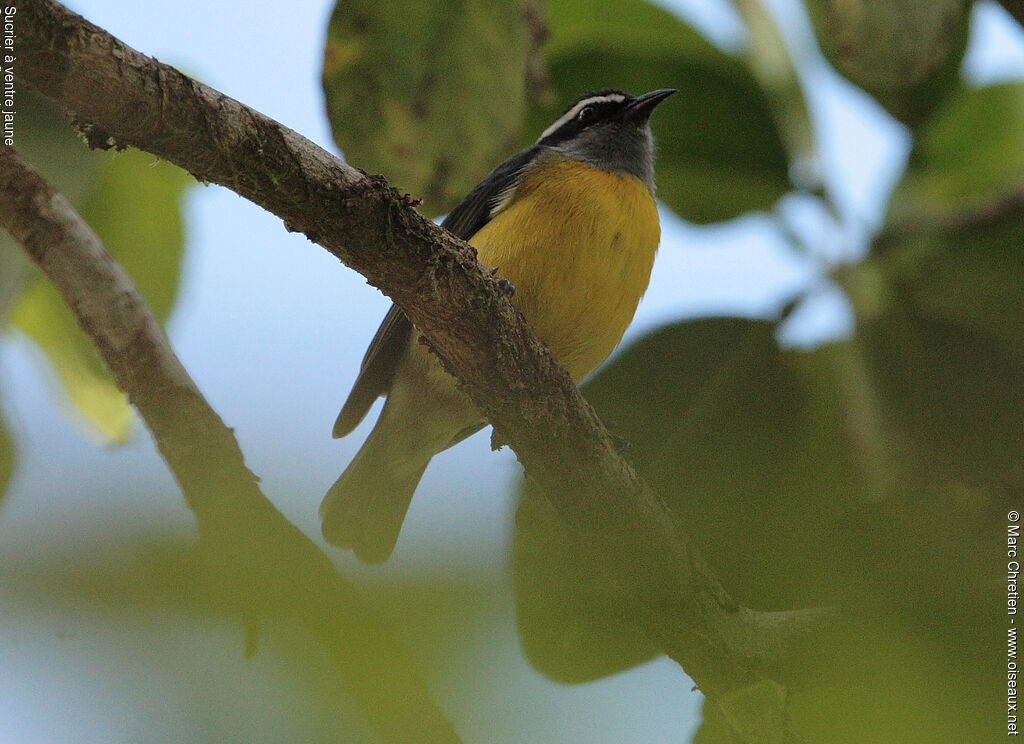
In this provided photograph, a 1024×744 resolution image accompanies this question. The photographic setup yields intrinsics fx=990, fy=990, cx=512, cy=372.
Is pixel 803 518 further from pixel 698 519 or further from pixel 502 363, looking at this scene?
pixel 502 363

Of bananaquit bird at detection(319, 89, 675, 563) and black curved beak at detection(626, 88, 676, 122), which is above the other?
black curved beak at detection(626, 88, 676, 122)

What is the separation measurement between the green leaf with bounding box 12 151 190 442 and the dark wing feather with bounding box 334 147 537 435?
73 centimetres

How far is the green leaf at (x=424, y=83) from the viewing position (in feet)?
10.3

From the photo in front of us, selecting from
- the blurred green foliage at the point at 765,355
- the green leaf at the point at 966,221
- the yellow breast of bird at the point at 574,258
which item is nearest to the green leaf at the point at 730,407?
the blurred green foliage at the point at 765,355

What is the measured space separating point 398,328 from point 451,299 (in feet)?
4.81

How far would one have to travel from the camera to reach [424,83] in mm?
3250

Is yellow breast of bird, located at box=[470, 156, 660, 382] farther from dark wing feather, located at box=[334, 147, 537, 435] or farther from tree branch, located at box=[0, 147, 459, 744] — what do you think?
tree branch, located at box=[0, 147, 459, 744]

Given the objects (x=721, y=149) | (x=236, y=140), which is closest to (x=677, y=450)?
(x=236, y=140)

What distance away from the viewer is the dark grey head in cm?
431

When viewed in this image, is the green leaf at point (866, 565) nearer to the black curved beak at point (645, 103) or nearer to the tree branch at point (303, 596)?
the tree branch at point (303, 596)

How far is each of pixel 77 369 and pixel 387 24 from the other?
1.58m

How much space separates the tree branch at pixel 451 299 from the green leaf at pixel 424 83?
1077mm

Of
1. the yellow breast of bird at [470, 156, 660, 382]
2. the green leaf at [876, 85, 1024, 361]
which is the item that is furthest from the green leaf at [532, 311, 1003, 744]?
the yellow breast of bird at [470, 156, 660, 382]

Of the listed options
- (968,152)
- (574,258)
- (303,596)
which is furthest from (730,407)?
(303,596)
